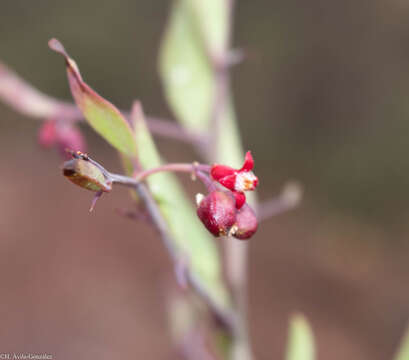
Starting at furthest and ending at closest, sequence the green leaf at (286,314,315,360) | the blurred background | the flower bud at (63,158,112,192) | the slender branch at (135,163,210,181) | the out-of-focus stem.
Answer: the blurred background
the out-of-focus stem
the green leaf at (286,314,315,360)
the slender branch at (135,163,210,181)
the flower bud at (63,158,112,192)

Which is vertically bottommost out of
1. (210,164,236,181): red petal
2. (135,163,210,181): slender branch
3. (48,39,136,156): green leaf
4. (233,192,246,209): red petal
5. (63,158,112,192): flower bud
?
(63,158,112,192): flower bud

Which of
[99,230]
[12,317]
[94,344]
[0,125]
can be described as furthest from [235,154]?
[0,125]

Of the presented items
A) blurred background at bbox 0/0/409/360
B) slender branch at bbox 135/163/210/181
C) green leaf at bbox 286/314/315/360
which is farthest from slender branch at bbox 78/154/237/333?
blurred background at bbox 0/0/409/360

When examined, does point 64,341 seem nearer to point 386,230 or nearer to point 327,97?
point 386,230

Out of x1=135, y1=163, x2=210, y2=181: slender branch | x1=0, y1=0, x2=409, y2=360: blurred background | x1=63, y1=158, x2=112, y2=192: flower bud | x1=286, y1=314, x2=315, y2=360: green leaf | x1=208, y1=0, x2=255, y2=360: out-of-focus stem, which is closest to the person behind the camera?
x1=63, y1=158, x2=112, y2=192: flower bud

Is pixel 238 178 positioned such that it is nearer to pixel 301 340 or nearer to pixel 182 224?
pixel 182 224

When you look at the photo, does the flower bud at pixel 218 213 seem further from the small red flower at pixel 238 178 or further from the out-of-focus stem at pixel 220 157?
the out-of-focus stem at pixel 220 157

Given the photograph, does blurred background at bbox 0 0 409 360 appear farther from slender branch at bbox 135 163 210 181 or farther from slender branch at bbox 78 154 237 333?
slender branch at bbox 135 163 210 181
